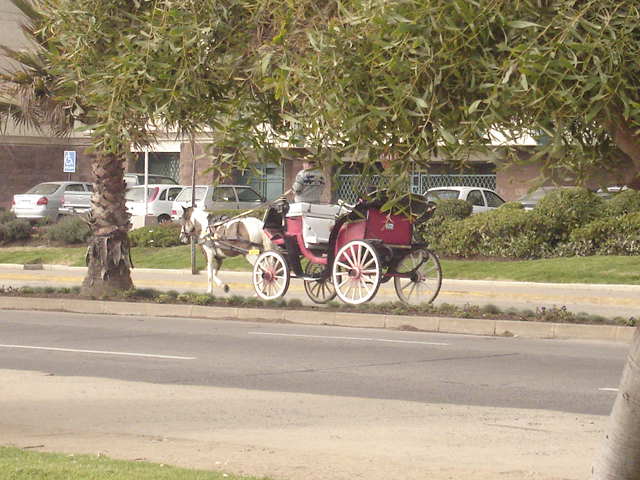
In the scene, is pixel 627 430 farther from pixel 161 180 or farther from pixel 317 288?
pixel 161 180

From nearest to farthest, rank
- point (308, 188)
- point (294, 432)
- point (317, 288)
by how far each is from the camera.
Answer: point (294, 432) → point (308, 188) → point (317, 288)

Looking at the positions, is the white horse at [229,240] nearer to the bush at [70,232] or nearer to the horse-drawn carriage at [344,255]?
the horse-drawn carriage at [344,255]

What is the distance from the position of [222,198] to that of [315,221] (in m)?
18.5

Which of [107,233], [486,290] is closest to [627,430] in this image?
[107,233]

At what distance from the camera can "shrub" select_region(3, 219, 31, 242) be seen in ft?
110

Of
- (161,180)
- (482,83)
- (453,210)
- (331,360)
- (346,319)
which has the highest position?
(161,180)

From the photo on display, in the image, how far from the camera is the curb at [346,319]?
597 inches

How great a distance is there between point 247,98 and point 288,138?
376 mm

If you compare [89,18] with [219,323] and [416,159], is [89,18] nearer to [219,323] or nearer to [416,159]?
[416,159]

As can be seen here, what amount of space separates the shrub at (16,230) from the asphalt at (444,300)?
25.0 feet

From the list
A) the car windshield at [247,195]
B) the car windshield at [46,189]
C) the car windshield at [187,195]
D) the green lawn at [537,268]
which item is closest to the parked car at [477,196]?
the green lawn at [537,268]

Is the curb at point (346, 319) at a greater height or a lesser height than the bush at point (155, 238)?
lesser

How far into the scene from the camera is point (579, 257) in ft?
76.9

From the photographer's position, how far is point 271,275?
18.9 meters
